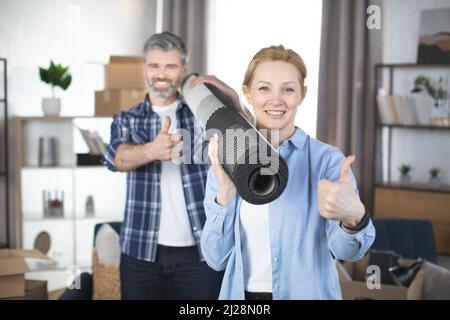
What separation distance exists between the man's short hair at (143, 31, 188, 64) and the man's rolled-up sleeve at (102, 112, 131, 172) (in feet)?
0.44

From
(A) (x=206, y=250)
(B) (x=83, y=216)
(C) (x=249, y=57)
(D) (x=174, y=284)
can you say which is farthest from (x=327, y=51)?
(B) (x=83, y=216)

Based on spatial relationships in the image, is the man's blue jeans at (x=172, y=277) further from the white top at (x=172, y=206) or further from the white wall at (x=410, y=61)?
the white wall at (x=410, y=61)

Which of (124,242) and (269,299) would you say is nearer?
(269,299)

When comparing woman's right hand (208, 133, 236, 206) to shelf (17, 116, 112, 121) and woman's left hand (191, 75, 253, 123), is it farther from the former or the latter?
shelf (17, 116, 112, 121)

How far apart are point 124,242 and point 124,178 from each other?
0.39 feet

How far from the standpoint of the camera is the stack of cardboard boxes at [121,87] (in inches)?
43.2

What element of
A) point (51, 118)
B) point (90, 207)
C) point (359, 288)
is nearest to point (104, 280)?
point (90, 207)

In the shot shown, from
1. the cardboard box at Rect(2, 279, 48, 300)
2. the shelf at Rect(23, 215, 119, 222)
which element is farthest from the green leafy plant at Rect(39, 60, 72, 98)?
the cardboard box at Rect(2, 279, 48, 300)

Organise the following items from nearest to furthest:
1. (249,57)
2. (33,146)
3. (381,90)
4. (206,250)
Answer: (206,250)
(249,57)
(381,90)
(33,146)

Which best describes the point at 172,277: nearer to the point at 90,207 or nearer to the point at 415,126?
the point at 90,207

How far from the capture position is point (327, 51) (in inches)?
40.8

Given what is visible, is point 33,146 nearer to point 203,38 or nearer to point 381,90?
point 203,38

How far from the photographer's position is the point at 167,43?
1.06 m

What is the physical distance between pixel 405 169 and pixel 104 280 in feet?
2.43
